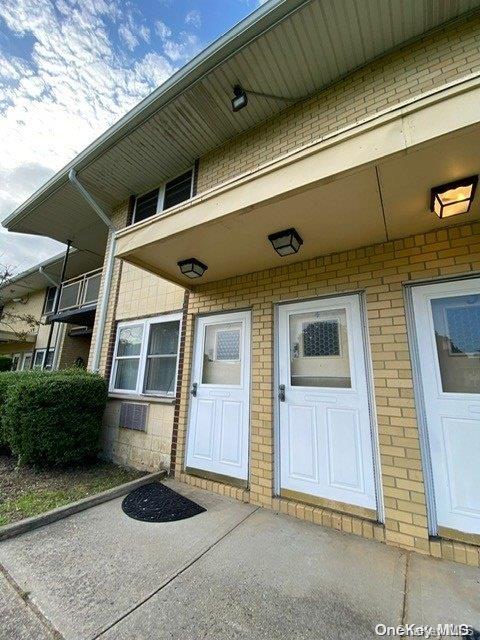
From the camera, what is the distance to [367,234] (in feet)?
8.87

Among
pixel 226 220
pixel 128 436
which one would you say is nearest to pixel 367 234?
pixel 226 220

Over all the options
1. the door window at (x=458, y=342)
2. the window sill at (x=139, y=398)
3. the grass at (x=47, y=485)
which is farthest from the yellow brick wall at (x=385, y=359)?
the grass at (x=47, y=485)

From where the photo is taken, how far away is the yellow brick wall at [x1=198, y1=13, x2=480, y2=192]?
297cm

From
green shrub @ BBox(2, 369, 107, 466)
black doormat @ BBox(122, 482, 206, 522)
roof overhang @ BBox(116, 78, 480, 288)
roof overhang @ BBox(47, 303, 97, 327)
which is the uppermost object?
roof overhang @ BBox(47, 303, 97, 327)

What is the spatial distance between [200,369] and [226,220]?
2.19 m

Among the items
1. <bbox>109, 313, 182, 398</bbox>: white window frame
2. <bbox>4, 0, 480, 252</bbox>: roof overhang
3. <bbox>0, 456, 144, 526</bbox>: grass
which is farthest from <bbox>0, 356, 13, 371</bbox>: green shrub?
<bbox>109, 313, 182, 398</bbox>: white window frame

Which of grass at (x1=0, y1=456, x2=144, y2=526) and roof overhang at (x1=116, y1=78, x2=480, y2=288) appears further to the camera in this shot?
grass at (x1=0, y1=456, x2=144, y2=526)

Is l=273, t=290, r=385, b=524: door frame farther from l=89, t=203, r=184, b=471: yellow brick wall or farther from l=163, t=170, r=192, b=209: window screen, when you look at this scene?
l=163, t=170, r=192, b=209: window screen

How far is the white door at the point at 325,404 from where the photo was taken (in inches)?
→ 103

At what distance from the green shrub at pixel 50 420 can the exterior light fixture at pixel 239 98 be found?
4591 millimetres

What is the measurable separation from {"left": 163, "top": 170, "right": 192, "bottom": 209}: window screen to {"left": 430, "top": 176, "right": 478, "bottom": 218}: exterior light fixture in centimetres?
416

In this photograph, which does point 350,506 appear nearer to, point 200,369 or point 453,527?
point 453,527

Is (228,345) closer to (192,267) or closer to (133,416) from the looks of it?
(192,267)

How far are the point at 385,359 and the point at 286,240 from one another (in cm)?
147
